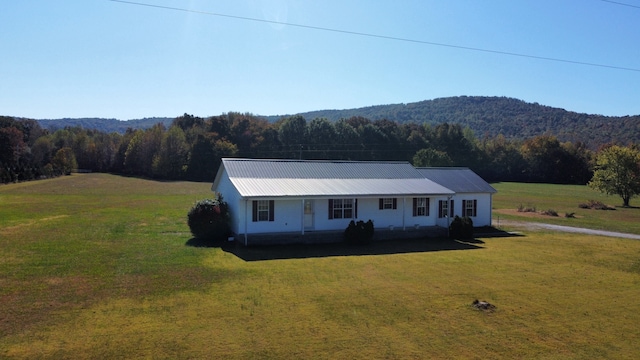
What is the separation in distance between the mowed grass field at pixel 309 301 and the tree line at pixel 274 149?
56098 mm

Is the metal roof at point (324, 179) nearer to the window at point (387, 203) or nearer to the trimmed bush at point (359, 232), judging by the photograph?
the window at point (387, 203)

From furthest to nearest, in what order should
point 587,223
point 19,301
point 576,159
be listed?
point 576,159, point 587,223, point 19,301

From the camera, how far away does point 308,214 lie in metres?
25.3

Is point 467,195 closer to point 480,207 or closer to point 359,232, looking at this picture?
point 480,207

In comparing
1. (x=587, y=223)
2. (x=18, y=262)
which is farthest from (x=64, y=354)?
(x=587, y=223)

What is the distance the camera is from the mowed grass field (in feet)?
34.0

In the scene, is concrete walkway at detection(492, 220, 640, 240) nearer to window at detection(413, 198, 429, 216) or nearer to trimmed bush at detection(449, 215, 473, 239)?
trimmed bush at detection(449, 215, 473, 239)

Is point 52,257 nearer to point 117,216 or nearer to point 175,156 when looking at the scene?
point 117,216

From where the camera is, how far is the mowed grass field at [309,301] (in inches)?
408

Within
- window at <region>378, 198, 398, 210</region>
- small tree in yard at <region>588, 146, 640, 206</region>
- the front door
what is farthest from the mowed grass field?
small tree in yard at <region>588, 146, 640, 206</region>

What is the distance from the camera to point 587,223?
35375mm

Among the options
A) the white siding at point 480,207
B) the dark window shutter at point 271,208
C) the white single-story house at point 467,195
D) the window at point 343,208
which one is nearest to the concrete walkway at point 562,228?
the white siding at point 480,207

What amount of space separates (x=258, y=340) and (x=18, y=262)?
12.4m

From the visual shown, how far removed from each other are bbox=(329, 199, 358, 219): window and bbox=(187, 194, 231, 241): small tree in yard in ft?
19.3
